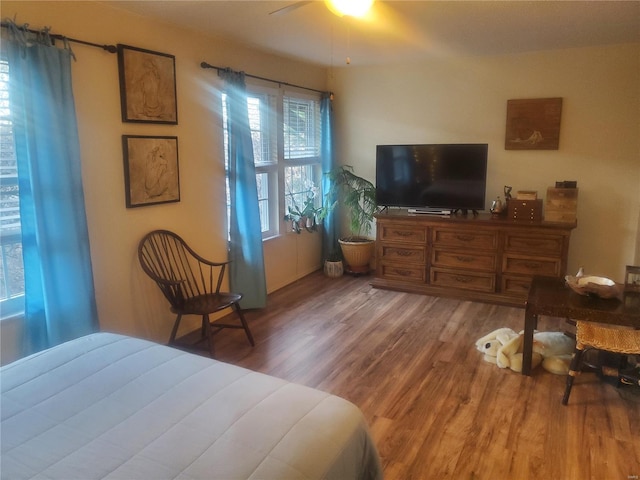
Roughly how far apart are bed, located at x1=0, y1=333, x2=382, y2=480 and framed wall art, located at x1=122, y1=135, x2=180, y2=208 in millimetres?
1507

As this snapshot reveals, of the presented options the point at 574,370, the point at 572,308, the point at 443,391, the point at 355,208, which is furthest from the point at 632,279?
the point at 355,208

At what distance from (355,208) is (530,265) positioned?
188 cm

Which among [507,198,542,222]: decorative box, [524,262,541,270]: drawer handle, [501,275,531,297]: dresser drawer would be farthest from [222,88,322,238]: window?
[524,262,541,270]: drawer handle

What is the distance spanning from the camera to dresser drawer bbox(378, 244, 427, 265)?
477 centimetres

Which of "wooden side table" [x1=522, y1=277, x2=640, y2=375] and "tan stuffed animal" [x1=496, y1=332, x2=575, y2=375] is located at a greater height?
"wooden side table" [x1=522, y1=277, x2=640, y2=375]

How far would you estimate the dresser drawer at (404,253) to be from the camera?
15.6 feet

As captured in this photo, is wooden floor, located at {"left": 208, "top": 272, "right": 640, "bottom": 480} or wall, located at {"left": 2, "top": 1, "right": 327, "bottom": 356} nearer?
wooden floor, located at {"left": 208, "top": 272, "right": 640, "bottom": 480}

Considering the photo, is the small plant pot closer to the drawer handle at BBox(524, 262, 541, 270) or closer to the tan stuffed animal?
the drawer handle at BBox(524, 262, 541, 270)

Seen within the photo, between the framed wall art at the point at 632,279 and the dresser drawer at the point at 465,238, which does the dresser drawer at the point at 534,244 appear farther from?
the framed wall art at the point at 632,279

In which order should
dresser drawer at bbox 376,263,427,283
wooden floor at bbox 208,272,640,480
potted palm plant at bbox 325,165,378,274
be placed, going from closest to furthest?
1. wooden floor at bbox 208,272,640,480
2. dresser drawer at bbox 376,263,427,283
3. potted palm plant at bbox 325,165,378,274

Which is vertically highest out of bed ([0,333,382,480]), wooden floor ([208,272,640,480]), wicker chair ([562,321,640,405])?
bed ([0,333,382,480])

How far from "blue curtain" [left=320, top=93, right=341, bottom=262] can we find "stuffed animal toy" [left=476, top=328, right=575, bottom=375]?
8.20ft

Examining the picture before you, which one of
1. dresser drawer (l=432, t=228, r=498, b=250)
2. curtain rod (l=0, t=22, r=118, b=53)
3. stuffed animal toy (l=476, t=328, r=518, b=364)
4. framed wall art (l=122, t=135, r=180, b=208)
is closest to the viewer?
curtain rod (l=0, t=22, r=118, b=53)

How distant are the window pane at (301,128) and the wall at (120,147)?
27.7 inches
